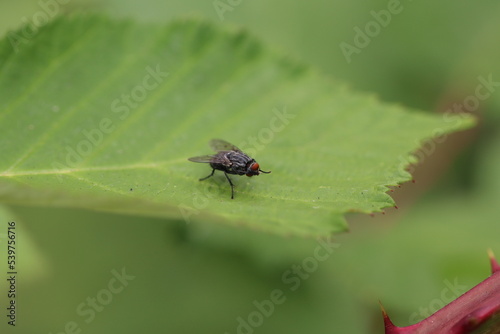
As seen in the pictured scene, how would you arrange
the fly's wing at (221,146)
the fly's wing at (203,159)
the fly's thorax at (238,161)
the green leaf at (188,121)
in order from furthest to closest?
the fly's wing at (221,146) < the fly's thorax at (238,161) < the fly's wing at (203,159) < the green leaf at (188,121)

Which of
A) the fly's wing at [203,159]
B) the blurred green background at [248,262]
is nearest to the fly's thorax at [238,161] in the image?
the fly's wing at [203,159]

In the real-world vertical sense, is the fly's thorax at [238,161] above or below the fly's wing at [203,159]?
below

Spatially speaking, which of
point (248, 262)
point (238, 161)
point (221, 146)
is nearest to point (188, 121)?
point (221, 146)

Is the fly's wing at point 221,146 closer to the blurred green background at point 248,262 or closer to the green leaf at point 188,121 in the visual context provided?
the green leaf at point 188,121

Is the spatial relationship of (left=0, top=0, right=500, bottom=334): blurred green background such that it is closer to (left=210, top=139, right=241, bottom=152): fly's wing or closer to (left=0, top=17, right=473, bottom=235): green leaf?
→ (left=0, top=17, right=473, bottom=235): green leaf

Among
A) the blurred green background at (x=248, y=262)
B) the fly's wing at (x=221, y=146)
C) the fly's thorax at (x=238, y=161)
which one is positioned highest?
the fly's wing at (x=221, y=146)

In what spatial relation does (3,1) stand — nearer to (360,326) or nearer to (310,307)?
(310,307)

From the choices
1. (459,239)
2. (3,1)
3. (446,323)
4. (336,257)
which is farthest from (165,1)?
(446,323)
